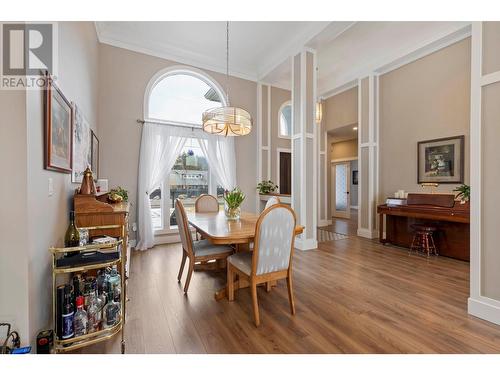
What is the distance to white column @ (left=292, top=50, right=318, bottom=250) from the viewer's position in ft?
13.0

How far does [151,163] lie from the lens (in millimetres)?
4082

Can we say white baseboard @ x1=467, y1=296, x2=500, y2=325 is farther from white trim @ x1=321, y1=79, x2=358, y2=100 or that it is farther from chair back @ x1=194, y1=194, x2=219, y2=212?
white trim @ x1=321, y1=79, x2=358, y2=100

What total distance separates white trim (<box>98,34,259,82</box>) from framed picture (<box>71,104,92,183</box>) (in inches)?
86.6

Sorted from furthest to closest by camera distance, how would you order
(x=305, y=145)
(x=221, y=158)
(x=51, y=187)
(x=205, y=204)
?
(x=221, y=158) → (x=305, y=145) → (x=205, y=204) → (x=51, y=187)

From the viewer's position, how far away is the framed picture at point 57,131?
4.90 feet

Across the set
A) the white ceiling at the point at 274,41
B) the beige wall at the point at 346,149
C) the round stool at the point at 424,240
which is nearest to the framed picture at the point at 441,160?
the round stool at the point at 424,240

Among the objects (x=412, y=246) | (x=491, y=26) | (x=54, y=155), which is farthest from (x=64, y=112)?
(x=412, y=246)

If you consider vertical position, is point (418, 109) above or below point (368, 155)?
above

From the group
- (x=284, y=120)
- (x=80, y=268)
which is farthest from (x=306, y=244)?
(x=284, y=120)

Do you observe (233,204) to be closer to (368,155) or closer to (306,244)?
(306,244)

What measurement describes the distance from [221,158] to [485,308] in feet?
14.0

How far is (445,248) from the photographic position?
351 centimetres

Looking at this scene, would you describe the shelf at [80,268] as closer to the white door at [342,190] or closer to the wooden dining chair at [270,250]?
the wooden dining chair at [270,250]
